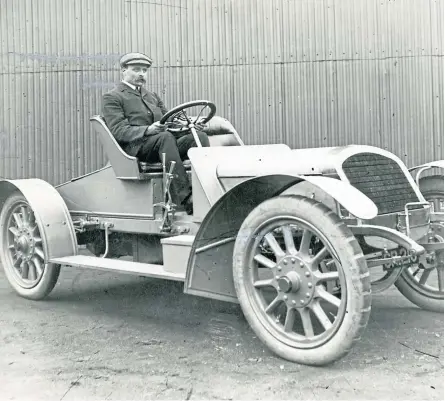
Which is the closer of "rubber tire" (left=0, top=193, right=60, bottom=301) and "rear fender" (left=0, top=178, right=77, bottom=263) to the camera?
"rear fender" (left=0, top=178, right=77, bottom=263)

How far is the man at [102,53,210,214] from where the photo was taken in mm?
4574

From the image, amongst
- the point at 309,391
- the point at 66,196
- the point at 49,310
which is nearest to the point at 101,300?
the point at 49,310

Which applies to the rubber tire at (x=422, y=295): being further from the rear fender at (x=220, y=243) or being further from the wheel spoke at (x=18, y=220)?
the wheel spoke at (x=18, y=220)

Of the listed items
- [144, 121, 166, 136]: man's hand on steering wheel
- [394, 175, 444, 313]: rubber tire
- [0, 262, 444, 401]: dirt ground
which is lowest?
[0, 262, 444, 401]: dirt ground

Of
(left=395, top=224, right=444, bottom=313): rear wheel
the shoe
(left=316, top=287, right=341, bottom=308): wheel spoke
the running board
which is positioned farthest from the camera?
the shoe

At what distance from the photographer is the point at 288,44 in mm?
7617

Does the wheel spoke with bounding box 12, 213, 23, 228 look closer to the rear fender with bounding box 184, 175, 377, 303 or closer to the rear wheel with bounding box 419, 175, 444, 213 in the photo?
the rear fender with bounding box 184, 175, 377, 303

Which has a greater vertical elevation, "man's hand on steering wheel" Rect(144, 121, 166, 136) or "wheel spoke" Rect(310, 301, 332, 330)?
"man's hand on steering wheel" Rect(144, 121, 166, 136)

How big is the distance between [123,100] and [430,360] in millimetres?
3395

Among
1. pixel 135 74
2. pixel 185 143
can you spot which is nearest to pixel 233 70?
pixel 135 74

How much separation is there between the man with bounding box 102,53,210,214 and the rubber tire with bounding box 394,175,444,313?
177 cm

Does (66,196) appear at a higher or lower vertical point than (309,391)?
higher

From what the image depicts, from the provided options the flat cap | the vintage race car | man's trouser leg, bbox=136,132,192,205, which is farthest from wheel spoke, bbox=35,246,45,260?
the flat cap

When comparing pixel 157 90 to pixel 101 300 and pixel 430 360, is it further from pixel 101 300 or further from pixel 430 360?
pixel 430 360
